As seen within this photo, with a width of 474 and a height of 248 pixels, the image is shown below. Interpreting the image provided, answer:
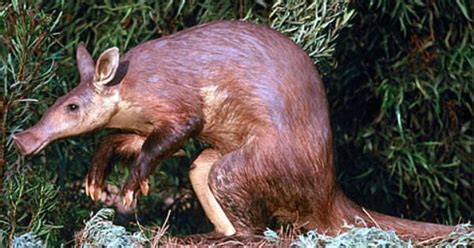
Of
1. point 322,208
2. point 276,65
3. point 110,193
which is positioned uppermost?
point 276,65

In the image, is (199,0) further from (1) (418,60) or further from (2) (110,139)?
(2) (110,139)

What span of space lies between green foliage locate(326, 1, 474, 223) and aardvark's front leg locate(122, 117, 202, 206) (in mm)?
1140

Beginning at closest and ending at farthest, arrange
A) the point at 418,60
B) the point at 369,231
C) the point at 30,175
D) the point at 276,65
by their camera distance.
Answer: the point at 369,231, the point at 276,65, the point at 30,175, the point at 418,60

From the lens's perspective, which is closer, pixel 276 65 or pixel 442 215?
pixel 276 65

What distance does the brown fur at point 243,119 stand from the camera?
246 centimetres

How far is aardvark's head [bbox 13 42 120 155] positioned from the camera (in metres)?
2.45

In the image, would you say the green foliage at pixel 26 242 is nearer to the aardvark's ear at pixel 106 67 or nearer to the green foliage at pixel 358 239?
the aardvark's ear at pixel 106 67

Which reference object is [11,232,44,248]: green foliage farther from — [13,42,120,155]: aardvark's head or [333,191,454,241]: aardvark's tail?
[333,191,454,241]: aardvark's tail

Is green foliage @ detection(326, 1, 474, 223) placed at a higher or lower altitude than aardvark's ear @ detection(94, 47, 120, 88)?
lower

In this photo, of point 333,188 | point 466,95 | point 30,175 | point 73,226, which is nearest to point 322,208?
point 333,188

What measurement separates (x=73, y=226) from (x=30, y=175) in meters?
0.43

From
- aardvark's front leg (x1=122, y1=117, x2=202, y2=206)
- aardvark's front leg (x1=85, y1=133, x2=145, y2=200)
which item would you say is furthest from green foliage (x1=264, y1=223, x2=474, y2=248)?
aardvark's front leg (x1=85, y1=133, x2=145, y2=200)

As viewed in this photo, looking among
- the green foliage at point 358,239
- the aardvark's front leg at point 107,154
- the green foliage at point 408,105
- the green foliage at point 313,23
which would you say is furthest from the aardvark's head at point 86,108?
the green foliage at point 408,105

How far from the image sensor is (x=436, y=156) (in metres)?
3.65
